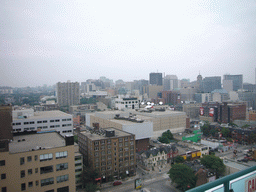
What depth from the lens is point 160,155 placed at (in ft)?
Result: 26.5

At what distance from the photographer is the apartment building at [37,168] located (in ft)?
11.8

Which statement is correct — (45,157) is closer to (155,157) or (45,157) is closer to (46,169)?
(46,169)

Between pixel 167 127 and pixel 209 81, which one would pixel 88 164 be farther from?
pixel 209 81

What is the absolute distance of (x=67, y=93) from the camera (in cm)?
2450

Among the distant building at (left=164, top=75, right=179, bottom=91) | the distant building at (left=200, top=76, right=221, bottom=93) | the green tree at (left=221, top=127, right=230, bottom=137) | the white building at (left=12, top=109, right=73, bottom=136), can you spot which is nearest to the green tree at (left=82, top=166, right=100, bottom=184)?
the white building at (left=12, top=109, right=73, bottom=136)

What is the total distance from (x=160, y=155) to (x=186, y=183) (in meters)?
2.35

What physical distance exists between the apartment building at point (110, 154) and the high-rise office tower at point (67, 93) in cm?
1752

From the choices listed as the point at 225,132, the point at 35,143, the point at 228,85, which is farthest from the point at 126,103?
the point at 228,85

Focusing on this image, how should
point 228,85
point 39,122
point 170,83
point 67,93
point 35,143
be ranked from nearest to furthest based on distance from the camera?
point 35,143 → point 39,122 → point 67,93 → point 228,85 → point 170,83

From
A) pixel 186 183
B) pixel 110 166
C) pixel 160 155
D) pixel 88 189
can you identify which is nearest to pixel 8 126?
pixel 88 189

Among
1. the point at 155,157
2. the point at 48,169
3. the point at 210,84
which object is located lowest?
the point at 155,157

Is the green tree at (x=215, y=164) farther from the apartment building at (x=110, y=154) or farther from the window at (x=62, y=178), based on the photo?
the window at (x=62, y=178)

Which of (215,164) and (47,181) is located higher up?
(47,181)

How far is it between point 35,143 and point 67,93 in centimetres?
2073
